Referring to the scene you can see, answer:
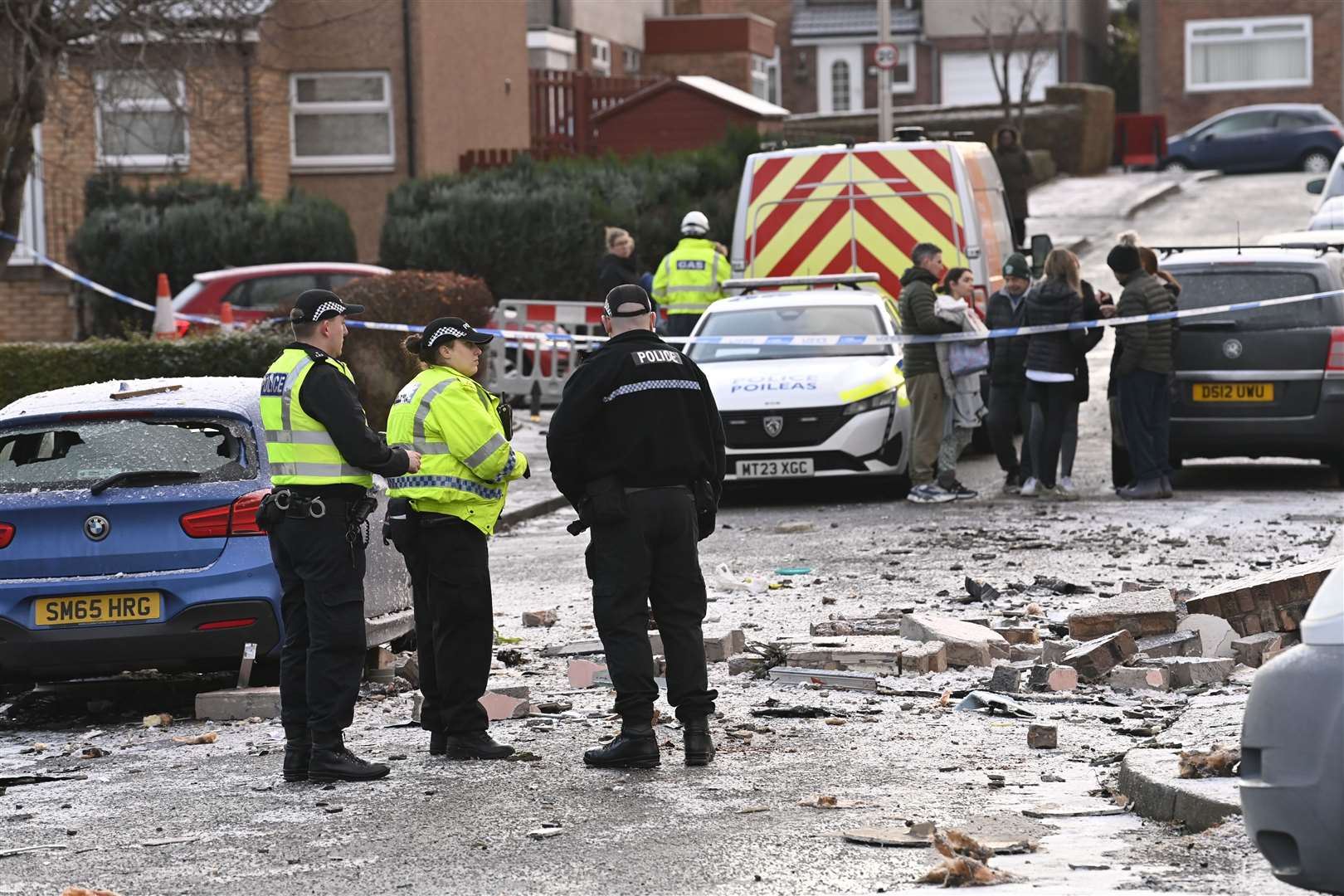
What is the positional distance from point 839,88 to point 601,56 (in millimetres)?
18069

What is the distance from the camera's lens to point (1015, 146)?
24.6 metres

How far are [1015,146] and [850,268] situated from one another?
660cm

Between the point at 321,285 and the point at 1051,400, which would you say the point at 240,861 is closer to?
the point at 1051,400

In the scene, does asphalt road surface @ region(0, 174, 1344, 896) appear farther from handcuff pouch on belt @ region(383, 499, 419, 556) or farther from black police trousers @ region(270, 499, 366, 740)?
handcuff pouch on belt @ region(383, 499, 419, 556)

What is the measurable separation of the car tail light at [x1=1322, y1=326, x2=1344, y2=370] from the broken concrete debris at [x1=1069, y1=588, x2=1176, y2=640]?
5.99m

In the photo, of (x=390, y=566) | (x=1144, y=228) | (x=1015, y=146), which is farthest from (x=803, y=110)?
(x=390, y=566)

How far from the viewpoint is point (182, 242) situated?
26750 mm

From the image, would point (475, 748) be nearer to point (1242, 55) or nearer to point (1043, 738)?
point (1043, 738)

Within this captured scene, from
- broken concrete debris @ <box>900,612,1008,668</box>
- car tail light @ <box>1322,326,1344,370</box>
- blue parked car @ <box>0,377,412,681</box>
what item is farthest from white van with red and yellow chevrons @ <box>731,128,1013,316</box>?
blue parked car @ <box>0,377,412,681</box>

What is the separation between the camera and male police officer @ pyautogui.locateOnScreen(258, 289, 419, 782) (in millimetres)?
7855

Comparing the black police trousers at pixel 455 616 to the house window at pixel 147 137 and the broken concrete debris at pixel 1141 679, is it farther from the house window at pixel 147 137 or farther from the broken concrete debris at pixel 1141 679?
the house window at pixel 147 137

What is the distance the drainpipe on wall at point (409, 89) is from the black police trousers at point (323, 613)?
75.7 feet

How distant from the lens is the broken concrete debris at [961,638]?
9.59 meters

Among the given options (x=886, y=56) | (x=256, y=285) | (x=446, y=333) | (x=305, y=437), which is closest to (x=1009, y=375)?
(x=446, y=333)
